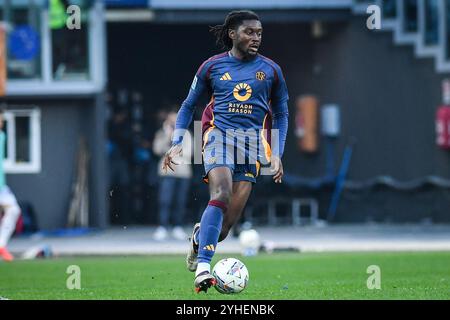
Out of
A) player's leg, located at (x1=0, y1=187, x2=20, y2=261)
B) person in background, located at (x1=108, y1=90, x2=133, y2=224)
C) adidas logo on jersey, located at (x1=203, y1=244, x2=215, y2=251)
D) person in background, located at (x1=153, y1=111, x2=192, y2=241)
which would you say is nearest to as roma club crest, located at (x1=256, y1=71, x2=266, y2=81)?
adidas logo on jersey, located at (x1=203, y1=244, x2=215, y2=251)

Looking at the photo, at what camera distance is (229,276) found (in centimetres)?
1089

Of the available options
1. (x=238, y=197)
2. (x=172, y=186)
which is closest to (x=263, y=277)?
(x=238, y=197)

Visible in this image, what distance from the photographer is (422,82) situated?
26.0 m

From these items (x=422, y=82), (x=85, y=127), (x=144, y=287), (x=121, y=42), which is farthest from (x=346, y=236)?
(x=144, y=287)

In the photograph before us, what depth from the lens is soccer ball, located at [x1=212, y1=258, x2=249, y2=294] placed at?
10859 millimetres

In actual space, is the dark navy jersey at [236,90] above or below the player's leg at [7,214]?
above

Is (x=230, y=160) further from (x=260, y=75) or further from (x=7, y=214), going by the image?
(x=7, y=214)

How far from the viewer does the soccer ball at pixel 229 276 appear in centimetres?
1086

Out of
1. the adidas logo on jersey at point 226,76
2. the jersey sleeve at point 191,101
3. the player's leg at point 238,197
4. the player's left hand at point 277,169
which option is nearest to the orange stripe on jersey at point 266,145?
the player's left hand at point 277,169

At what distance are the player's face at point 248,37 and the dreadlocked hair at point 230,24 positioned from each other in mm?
77

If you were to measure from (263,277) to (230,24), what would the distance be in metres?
3.66

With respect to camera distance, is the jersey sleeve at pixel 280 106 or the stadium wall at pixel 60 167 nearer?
the jersey sleeve at pixel 280 106

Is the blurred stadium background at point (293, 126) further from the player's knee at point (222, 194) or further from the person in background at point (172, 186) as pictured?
the player's knee at point (222, 194)

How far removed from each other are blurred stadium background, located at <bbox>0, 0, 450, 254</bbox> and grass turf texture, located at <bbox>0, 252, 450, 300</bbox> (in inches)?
200
